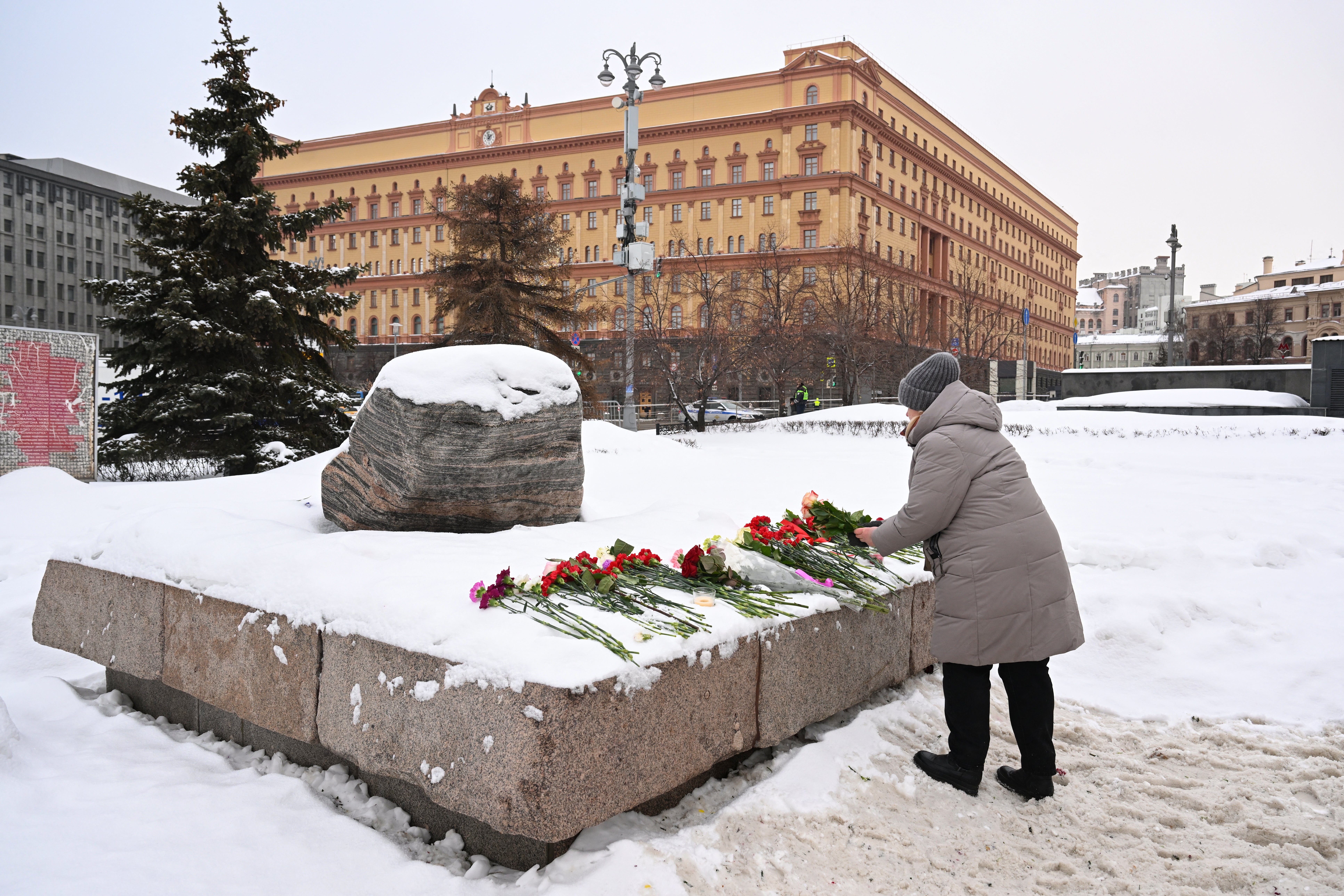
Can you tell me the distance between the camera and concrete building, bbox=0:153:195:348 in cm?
7350

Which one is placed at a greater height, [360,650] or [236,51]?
[236,51]

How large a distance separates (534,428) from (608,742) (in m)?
2.72

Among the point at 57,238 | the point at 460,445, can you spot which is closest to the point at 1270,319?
the point at 460,445

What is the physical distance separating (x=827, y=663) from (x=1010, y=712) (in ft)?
2.53

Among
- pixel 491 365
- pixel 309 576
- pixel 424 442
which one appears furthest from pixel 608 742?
pixel 491 365

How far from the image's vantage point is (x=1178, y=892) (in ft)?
8.95

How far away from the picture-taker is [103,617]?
4.23 metres

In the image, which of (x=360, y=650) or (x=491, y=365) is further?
(x=491, y=365)

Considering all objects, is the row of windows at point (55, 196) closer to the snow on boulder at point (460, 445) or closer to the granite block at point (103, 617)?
the granite block at point (103, 617)

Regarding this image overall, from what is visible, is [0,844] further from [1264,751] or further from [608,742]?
[1264,751]

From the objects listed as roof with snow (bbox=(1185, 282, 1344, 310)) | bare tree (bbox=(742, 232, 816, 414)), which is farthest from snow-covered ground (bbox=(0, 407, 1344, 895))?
roof with snow (bbox=(1185, 282, 1344, 310))

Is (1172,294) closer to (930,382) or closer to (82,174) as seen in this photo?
(930,382)

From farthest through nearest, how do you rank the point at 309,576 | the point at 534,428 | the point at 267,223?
1. the point at 267,223
2. the point at 534,428
3. the point at 309,576

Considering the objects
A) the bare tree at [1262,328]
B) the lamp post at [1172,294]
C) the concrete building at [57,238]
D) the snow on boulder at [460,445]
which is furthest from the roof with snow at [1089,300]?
the snow on boulder at [460,445]
